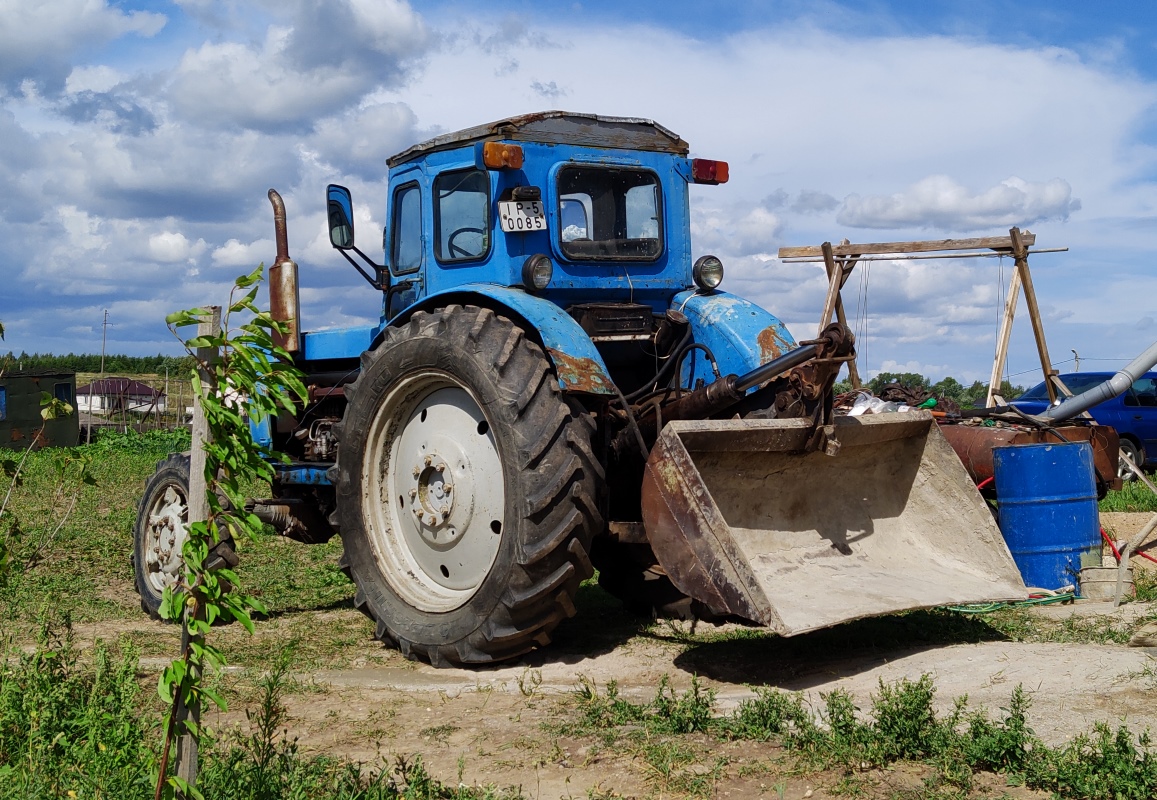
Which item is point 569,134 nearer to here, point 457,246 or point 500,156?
point 500,156

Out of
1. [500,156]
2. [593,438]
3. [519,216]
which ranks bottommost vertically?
[593,438]

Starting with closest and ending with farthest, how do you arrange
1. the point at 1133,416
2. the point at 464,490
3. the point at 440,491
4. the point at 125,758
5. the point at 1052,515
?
the point at 125,758 < the point at 464,490 < the point at 440,491 < the point at 1052,515 < the point at 1133,416

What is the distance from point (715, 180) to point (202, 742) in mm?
4631

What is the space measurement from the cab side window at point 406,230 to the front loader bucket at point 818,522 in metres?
2.36

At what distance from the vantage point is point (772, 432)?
5367 millimetres

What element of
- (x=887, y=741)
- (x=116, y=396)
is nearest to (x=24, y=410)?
(x=116, y=396)

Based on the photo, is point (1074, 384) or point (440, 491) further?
point (1074, 384)

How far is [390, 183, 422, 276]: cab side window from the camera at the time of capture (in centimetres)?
668

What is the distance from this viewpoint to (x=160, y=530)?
7.43 meters

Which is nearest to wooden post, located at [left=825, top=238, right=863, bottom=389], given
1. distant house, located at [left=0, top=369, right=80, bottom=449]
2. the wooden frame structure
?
the wooden frame structure

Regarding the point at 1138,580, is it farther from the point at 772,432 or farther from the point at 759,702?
the point at 759,702

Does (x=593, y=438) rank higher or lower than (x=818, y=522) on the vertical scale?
higher

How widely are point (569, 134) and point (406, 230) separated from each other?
4.21 ft

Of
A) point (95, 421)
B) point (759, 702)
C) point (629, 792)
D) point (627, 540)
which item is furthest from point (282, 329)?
point (95, 421)
